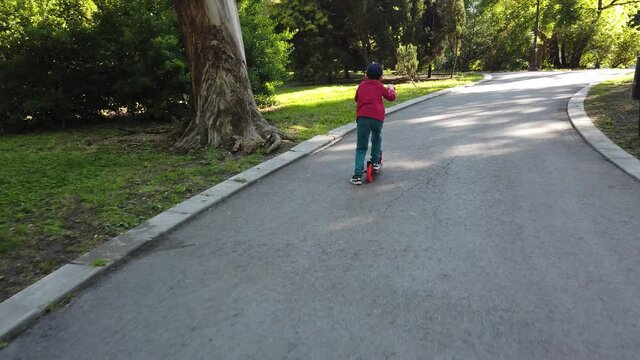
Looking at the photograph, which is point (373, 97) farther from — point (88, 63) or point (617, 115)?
point (88, 63)

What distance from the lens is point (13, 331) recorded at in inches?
117

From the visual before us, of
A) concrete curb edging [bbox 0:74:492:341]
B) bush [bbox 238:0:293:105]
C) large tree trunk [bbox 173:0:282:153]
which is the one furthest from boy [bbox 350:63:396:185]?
bush [bbox 238:0:293:105]

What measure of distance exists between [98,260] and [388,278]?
2.52m

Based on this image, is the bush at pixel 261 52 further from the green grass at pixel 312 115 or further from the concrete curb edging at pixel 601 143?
the concrete curb edging at pixel 601 143

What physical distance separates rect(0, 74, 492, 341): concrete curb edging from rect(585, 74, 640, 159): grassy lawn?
5.87 meters

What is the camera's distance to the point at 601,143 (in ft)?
24.2

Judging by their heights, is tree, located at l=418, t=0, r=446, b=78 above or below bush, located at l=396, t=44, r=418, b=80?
above

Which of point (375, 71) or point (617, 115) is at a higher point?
point (375, 71)

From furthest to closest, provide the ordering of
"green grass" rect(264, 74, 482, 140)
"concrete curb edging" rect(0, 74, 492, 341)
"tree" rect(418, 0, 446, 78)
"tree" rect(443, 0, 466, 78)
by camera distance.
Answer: "tree" rect(418, 0, 446, 78), "tree" rect(443, 0, 466, 78), "green grass" rect(264, 74, 482, 140), "concrete curb edging" rect(0, 74, 492, 341)

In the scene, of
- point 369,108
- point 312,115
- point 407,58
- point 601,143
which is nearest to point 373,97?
point 369,108

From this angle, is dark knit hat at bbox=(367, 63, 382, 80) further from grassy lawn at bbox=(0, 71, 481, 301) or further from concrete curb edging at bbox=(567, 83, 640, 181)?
concrete curb edging at bbox=(567, 83, 640, 181)

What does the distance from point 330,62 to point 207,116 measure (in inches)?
763

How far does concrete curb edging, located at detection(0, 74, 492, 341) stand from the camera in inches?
124

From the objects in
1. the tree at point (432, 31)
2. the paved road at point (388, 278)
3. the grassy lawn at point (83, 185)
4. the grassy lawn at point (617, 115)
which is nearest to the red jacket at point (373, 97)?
the paved road at point (388, 278)
